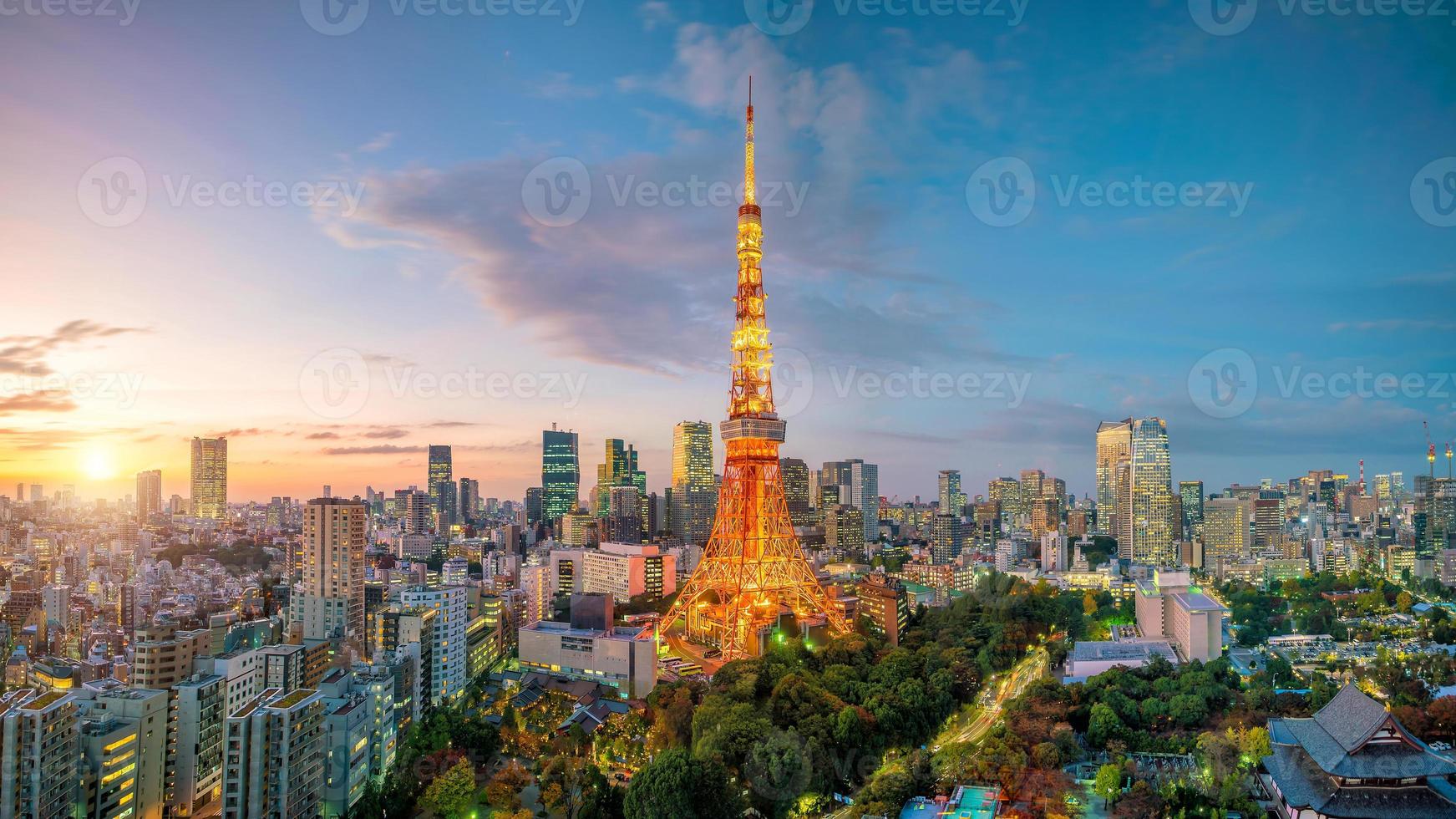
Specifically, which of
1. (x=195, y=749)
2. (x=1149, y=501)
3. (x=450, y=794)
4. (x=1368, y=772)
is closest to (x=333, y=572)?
(x=195, y=749)

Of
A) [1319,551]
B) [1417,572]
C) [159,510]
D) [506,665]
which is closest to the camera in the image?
[506,665]

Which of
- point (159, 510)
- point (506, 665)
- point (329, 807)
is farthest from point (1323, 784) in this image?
point (159, 510)

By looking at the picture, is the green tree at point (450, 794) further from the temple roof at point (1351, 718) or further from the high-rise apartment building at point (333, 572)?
the high-rise apartment building at point (333, 572)

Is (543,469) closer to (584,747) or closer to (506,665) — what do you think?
(506,665)

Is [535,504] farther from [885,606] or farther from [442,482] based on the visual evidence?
[885,606]

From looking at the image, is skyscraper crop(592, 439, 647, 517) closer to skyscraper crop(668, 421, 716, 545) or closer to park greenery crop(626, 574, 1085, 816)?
skyscraper crop(668, 421, 716, 545)

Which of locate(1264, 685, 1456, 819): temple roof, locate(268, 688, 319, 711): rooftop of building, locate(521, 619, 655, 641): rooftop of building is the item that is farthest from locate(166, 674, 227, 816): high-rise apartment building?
locate(1264, 685, 1456, 819): temple roof
